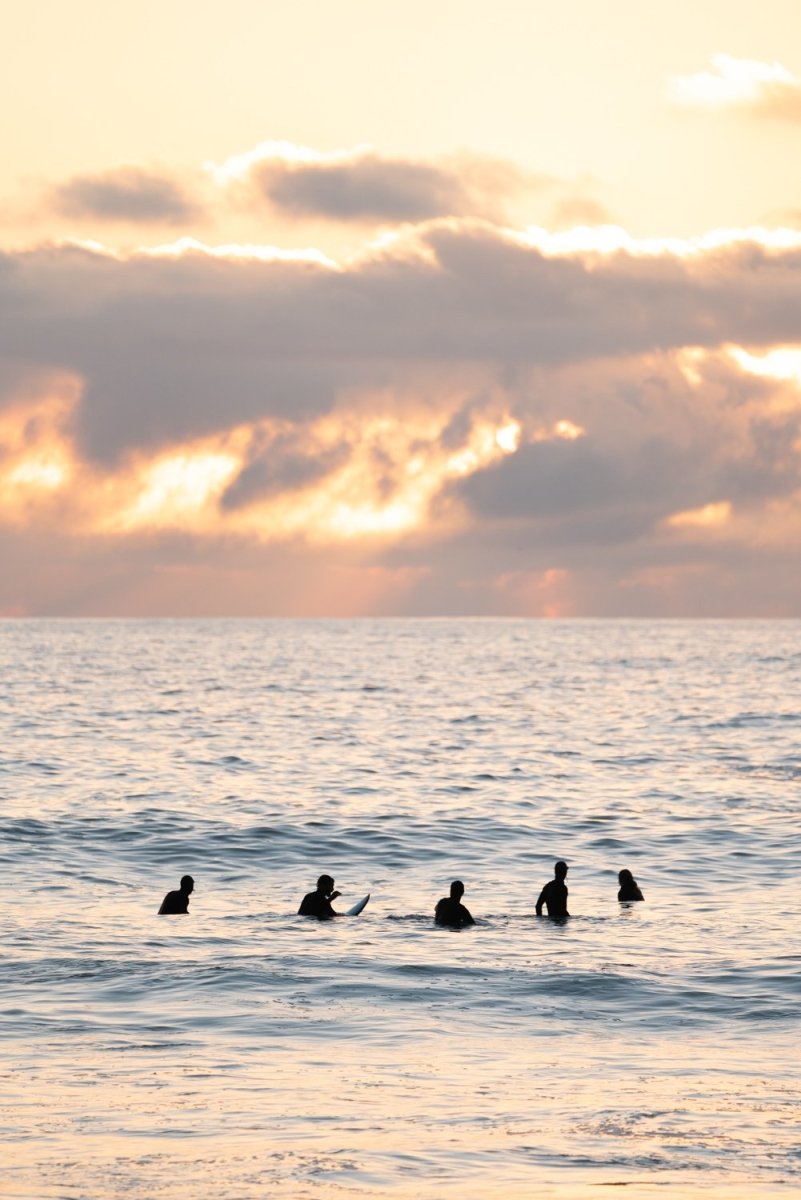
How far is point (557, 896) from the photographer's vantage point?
2856cm

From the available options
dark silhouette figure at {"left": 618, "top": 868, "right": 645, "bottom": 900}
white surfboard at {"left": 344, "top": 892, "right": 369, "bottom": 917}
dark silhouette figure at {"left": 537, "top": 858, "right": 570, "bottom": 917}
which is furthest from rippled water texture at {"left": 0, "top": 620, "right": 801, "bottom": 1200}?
dark silhouette figure at {"left": 618, "top": 868, "right": 645, "bottom": 900}

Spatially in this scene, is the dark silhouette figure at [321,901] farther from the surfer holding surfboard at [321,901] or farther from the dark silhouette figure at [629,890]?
the dark silhouette figure at [629,890]

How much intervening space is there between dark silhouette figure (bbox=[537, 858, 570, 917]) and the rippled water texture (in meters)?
0.41

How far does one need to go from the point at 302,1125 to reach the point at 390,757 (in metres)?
45.5

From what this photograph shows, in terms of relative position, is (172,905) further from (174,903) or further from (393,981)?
(393,981)

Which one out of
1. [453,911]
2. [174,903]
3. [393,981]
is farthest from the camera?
[174,903]

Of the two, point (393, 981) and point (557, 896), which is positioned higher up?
point (557, 896)

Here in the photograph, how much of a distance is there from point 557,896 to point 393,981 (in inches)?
240

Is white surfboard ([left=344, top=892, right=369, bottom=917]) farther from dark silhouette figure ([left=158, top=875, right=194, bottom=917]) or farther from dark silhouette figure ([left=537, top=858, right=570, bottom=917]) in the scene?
dark silhouette figure ([left=537, top=858, right=570, bottom=917])

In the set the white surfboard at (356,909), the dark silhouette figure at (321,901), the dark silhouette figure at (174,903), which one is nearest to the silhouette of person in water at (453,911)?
the white surfboard at (356,909)

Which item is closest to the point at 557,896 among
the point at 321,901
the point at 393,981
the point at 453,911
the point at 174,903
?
the point at 453,911

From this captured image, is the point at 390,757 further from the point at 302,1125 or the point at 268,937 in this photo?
the point at 302,1125

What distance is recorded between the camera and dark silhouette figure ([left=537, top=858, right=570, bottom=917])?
2852 centimetres

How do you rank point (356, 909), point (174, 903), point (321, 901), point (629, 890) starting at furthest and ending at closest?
1. point (629, 890)
2. point (356, 909)
3. point (174, 903)
4. point (321, 901)
